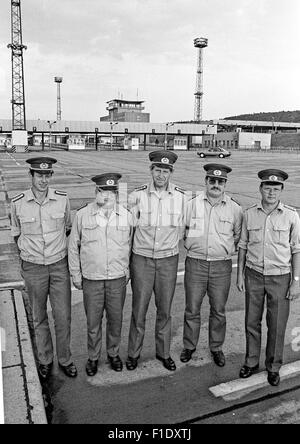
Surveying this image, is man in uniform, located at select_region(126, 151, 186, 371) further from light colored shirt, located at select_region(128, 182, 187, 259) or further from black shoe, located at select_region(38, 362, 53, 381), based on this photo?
black shoe, located at select_region(38, 362, 53, 381)

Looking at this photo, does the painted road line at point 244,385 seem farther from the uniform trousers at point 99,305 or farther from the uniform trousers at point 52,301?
the uniform trousers at point 52,301

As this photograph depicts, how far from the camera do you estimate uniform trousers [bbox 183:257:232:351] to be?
3529 mm

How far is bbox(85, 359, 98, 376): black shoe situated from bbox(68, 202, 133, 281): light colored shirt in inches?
29.5

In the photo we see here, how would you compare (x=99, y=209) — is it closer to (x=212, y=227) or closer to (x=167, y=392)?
(x=212, y=227)

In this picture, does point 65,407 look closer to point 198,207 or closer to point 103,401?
point 103,401

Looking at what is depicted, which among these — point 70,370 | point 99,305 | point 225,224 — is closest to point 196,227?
point 225,224

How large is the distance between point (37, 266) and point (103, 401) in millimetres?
1210

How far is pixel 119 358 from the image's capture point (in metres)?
3.54

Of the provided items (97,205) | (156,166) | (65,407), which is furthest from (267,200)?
(65,407)

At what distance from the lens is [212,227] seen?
349 centimetres

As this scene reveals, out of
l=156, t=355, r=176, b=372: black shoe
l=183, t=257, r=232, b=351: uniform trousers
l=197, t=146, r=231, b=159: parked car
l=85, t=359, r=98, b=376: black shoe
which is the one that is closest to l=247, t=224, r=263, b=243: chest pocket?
l=183, t=257, r=232, b=351: uniform trousers

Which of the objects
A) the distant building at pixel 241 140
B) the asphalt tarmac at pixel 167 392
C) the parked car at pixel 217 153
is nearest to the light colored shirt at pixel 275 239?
the asphalt tarmac at pixel 167 392

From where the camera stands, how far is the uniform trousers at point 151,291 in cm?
346

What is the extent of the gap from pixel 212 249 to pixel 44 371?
1.79m
